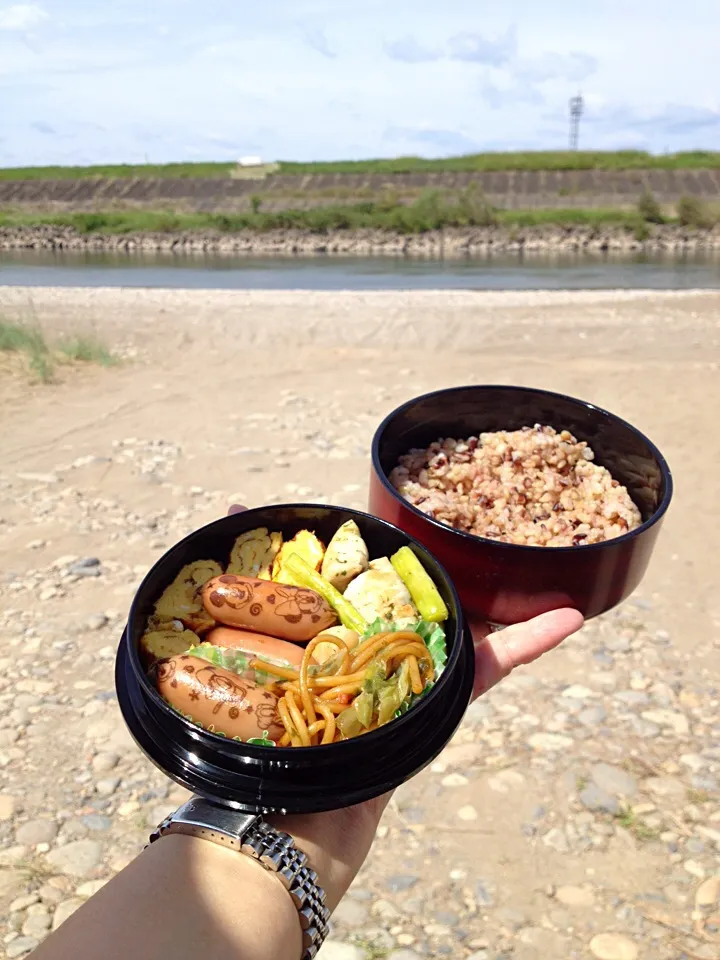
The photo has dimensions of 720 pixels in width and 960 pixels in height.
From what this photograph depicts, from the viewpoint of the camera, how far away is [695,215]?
1710 inches

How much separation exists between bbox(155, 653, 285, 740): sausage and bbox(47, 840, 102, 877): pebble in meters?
1.63

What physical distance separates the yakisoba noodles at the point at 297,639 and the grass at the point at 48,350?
840 centimetres

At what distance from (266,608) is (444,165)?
7011 cm

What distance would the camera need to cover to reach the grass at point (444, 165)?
60.9m

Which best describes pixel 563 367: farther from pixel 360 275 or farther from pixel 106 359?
pixel 360 275

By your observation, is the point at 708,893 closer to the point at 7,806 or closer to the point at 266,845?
the point at 266,845

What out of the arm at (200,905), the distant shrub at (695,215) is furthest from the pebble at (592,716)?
the distant shrub at (695,215)

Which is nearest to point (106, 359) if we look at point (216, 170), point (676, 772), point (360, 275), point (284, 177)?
point (676, 772)

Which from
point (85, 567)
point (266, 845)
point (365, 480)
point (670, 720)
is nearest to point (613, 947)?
point (670, 720)

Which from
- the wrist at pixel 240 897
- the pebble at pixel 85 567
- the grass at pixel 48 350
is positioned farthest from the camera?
the grass at pixel 48 350

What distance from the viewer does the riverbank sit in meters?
42.1

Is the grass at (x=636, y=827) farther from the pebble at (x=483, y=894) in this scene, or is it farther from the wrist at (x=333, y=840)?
the wrist at (x=333, y=840)

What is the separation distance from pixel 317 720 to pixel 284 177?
67.7 metres

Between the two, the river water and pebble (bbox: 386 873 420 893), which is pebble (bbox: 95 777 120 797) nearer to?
pebble (bbox: 386 873 420 893)
